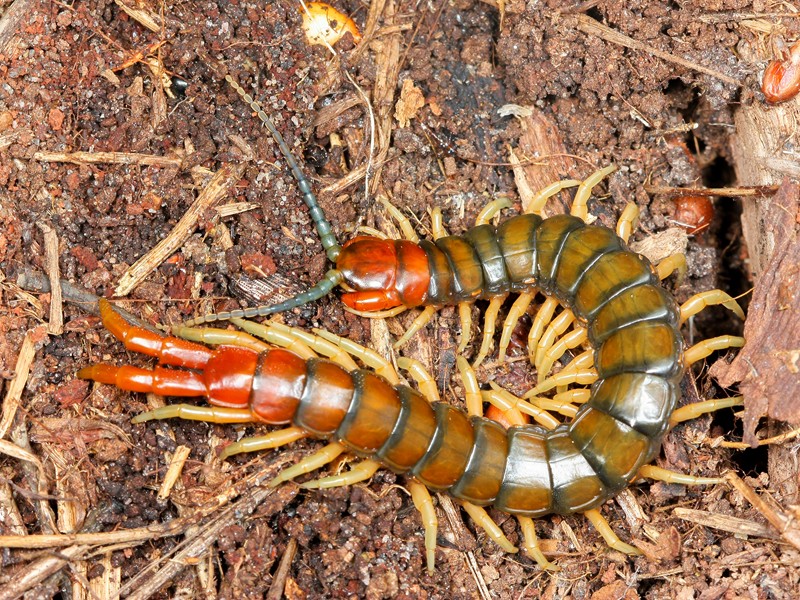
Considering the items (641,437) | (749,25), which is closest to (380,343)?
(641,437)

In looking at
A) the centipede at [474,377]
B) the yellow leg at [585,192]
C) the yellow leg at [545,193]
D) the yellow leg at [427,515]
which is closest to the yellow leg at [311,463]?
the centipede at [474,377]

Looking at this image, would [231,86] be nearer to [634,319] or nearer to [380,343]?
[380,343]

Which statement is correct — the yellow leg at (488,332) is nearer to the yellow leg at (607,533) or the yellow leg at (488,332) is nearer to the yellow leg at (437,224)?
the yellow leg at (437,224)

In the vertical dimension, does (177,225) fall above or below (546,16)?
below

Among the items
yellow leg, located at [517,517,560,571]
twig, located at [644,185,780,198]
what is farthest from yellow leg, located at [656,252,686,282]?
yellow leg, located at [517,517,560,571]

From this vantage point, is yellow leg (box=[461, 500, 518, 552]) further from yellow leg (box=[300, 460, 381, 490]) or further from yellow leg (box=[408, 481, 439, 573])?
yellow leg (box=[300, 460, 381, 490])
